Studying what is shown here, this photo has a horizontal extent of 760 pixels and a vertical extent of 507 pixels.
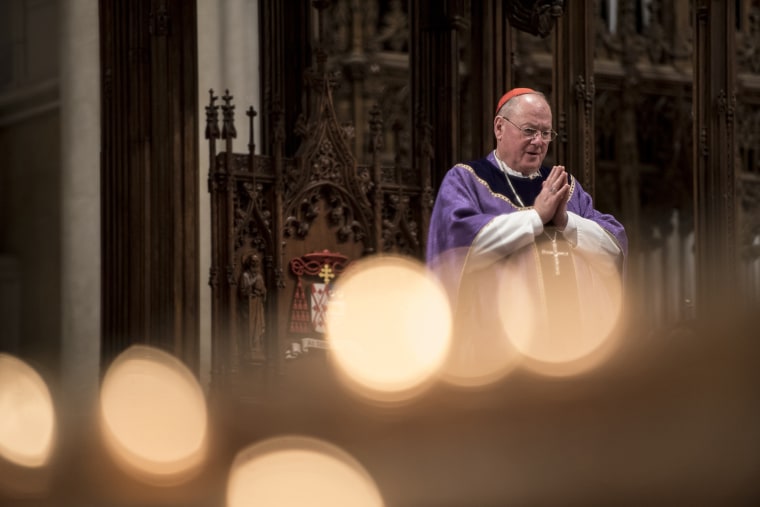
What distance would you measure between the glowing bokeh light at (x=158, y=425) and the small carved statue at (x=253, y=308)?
19.9 feet

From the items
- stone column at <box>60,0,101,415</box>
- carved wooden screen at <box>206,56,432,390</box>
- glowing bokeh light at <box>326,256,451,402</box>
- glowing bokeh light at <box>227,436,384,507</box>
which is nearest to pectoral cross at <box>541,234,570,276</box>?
glowing bokeh light at <box>326,256,451,402</box>

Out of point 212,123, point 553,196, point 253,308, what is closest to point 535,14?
point 212,123

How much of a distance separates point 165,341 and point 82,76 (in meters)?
3.57

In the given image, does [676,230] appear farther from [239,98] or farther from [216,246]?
[216,246]

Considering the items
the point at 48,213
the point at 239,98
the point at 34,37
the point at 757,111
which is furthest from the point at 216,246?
the point at 757,111

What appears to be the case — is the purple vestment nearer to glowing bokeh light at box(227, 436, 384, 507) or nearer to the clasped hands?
the clasped hands

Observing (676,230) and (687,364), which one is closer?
(687,364)

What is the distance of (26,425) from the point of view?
879 millimetres

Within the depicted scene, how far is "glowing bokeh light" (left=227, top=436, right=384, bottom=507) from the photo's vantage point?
0.68m

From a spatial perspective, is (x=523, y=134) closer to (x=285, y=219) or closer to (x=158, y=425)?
(x=285, y=219)

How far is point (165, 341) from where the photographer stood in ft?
23.3

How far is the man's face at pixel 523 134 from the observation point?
14.3ft

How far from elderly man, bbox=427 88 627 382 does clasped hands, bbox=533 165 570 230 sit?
23 millimetres

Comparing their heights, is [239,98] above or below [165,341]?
above
